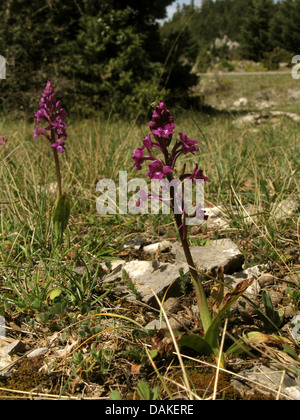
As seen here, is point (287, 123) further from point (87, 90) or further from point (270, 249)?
point (87, 90)

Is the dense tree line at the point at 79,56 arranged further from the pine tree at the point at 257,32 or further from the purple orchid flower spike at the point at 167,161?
the pine tree at the point at 257,32

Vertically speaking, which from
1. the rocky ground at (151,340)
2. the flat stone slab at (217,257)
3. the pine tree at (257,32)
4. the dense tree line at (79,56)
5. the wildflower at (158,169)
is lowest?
the rocky ground at (151,340)

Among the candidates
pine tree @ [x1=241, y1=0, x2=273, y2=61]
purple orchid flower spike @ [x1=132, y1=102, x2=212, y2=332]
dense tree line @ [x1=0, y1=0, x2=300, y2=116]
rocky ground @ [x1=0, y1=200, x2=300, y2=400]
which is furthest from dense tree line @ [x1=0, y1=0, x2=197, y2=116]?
pine tree @ [x1=241, y1=0, x2=273, y2=61]

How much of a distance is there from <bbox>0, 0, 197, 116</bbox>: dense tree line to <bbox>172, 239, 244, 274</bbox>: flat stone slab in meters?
5.98

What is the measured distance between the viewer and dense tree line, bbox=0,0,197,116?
7957 millimetres

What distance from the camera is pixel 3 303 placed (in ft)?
5.98

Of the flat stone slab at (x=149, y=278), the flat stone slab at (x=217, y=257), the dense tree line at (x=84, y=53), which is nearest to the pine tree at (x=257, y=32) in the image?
the dense tree line at (x=84, y=53)

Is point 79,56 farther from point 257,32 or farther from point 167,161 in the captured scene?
point 257,32

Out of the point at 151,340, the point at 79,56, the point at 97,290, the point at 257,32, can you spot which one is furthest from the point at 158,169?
the point at 257,32

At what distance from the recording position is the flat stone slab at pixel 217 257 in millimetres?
1957

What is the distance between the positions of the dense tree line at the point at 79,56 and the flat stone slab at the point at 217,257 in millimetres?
5979

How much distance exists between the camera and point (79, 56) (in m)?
8.08

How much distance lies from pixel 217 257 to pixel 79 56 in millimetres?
7347
